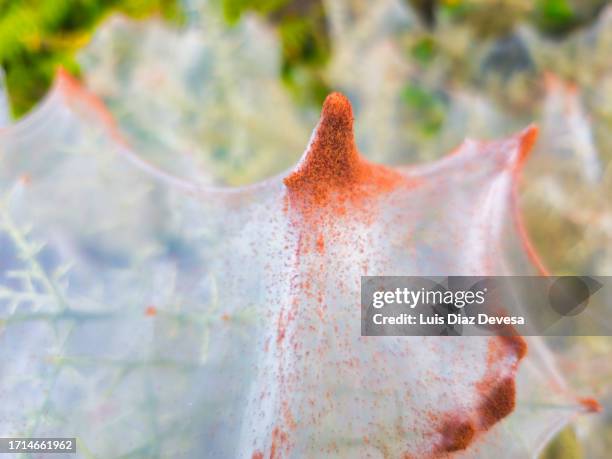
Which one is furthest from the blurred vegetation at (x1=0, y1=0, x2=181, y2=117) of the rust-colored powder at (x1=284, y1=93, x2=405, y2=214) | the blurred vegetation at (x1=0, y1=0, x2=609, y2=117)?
the rust-colored powder at (x1=284, y1=93, x2=405, y2=214)

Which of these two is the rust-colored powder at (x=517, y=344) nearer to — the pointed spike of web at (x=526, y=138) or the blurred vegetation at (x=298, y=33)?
the pointed spike of web at (x=526, y=138)

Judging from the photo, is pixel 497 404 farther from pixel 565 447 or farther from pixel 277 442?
pixel 565 447

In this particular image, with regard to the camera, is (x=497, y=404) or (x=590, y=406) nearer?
(x=497, y=404)

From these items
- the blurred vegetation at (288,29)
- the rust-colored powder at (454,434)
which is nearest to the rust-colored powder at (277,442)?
the rust-colored powder at (454,434)

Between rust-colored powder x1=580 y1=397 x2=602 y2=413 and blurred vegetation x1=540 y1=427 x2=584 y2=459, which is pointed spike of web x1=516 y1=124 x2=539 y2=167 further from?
blurred vegetation x1=540 y1=427 x2=584 y2=459

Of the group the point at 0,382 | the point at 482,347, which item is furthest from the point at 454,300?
the point at 0,382

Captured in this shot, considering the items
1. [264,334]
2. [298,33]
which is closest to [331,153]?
[264,334]

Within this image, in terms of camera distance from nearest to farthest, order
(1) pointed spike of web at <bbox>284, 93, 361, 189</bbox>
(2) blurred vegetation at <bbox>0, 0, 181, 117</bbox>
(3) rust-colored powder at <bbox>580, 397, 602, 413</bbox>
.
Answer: (1) pointed spike of web at <bbox>284, 93, 361, 189</bbox>, (3) rust-colored powder at <bbox>580, 397, 602, 413</bbox>, (2) blurred vegetation at <bbox>0, 0, 181, 117</bbox>
